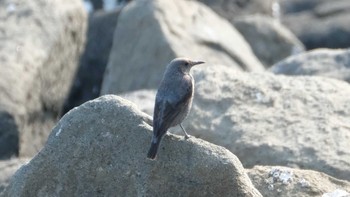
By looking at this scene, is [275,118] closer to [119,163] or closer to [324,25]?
[119,163]

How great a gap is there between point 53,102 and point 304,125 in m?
3.70

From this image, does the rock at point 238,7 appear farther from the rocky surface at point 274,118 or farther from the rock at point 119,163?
the rock at point 119,163

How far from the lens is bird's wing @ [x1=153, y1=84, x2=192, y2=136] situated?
730 cm

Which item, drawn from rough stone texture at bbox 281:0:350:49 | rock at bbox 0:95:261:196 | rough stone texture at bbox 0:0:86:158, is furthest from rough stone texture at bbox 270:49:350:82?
rough stone texture at bbox 281:0:350:49

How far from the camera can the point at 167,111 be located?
25.2 ft

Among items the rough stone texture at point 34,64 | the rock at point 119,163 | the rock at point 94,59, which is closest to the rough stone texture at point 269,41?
the rock at point 94,59

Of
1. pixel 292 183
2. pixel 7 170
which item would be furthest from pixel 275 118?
pixel 7 170

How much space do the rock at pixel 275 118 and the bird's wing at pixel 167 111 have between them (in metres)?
1.24

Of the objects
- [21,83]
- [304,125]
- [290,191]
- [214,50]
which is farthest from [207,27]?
[290,191]

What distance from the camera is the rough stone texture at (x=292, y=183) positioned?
7684 mm

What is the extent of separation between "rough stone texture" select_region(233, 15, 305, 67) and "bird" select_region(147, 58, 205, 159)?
685cm

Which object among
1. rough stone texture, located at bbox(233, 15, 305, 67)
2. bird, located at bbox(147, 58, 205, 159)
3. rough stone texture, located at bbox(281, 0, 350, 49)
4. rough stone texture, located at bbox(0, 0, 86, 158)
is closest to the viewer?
bird, located at bbox(147, 58, 205, 159)

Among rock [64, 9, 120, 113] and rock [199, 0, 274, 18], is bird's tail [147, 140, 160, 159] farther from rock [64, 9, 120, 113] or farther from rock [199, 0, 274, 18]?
rock [199, 0, 274, 18]

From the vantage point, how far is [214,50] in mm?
13000
